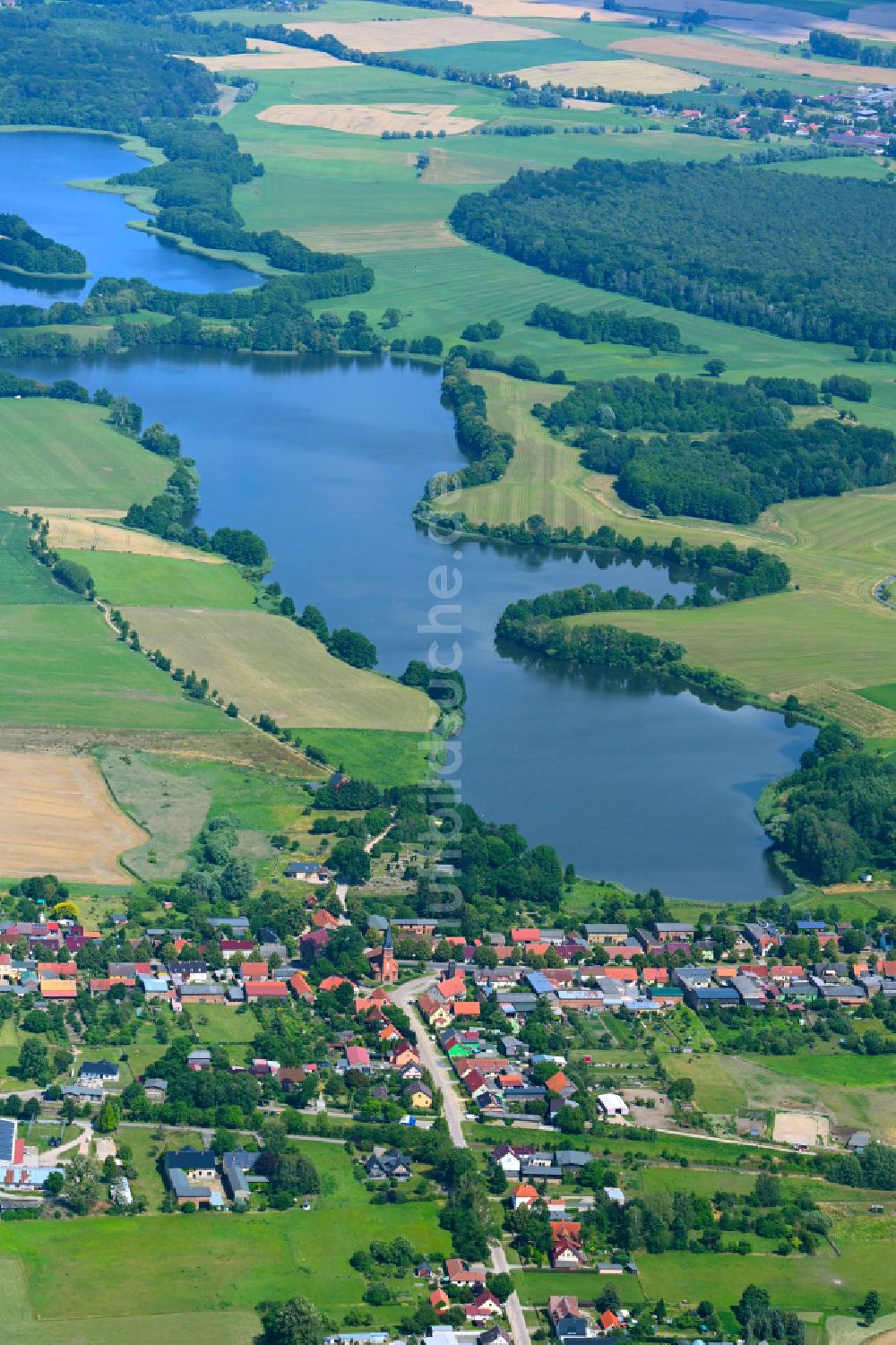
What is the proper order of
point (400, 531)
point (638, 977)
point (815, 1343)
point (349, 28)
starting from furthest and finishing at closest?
1. point (349, 28)
2. point (400, 531)
3. point (638, 977)
4. point (815, 1343)

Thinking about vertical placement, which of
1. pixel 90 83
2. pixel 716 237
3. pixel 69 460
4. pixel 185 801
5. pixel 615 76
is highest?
pixel 615 76

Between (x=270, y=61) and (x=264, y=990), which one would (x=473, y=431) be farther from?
(x=270, y=61)

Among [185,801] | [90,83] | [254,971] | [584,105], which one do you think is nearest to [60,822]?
[185,801]

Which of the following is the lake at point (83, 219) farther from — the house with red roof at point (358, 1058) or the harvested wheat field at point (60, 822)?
the house with red roof at point (358, 1058)

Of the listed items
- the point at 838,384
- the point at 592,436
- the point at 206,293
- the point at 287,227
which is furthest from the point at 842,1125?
the point at 287,227

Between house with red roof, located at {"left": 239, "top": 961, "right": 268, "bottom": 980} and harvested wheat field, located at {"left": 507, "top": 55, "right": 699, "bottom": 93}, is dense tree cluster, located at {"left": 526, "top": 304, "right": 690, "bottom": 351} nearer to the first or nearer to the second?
harvested wheat field, located at {"left": 507, "top": 55, "right": 699, "bottom": 93}

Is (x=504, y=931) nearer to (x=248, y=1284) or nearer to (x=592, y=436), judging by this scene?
(x=248, y=1284)
